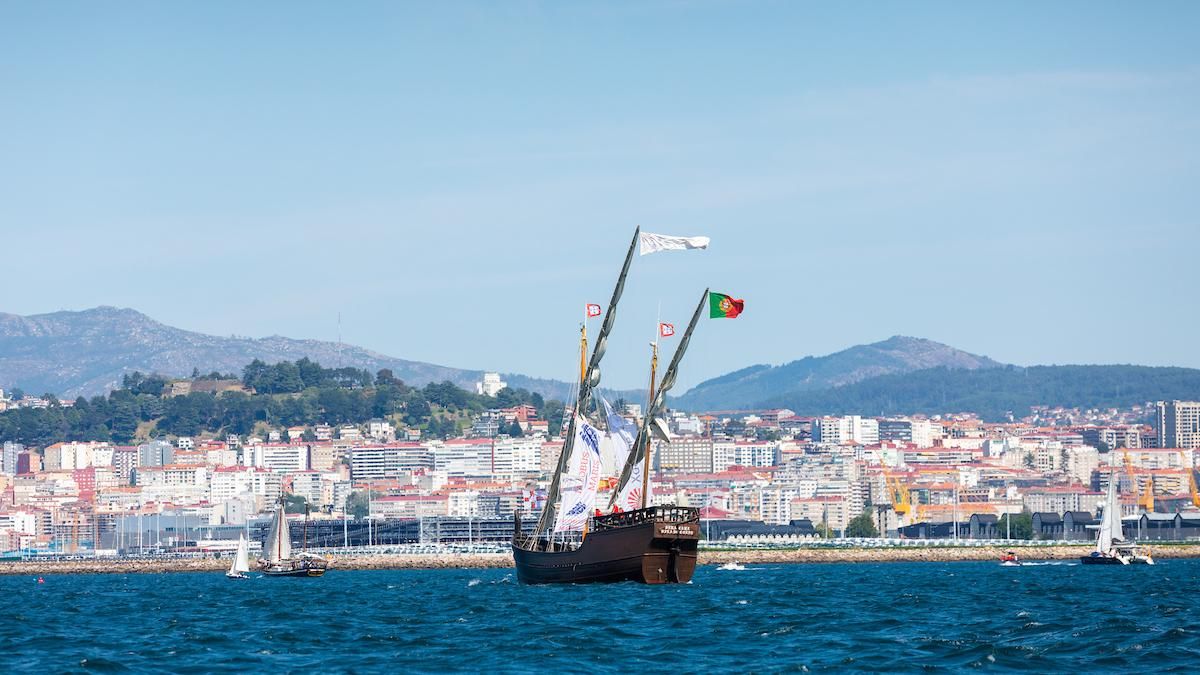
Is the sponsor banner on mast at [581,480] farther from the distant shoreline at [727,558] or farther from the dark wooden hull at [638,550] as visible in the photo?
the distant shoreline at [727,558]

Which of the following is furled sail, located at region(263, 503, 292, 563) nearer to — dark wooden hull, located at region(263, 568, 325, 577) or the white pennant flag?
dark wooden hull, located at region(263, 568, 325, 577)

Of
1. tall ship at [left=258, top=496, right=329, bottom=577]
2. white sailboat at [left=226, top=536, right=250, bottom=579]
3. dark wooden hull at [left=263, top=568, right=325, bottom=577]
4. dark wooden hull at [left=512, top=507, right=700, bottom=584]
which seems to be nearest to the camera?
dark wooden hull at [left=512, top=507, right=700, bottom=584]

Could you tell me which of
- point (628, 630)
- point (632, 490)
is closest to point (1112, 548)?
point (632, 490)

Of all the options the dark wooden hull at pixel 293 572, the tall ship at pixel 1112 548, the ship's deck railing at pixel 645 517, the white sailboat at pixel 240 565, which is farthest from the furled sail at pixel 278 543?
the tall ship at pixel 1112 548

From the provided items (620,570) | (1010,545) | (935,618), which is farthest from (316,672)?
(1010,545)

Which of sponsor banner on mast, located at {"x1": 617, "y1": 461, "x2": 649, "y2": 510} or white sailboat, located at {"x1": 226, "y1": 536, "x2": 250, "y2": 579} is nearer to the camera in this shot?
sponsor banner on mast, located at {"x1": 617, "y1": 461, "x2": 649, "y2": 510}

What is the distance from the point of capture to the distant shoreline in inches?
5684

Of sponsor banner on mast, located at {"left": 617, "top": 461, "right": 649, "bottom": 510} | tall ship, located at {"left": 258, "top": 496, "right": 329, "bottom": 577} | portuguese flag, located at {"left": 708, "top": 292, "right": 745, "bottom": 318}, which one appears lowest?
tall ship, located at {"left": 258, "top": 496, "right": 329, "bottom": 577}

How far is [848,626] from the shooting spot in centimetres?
5100

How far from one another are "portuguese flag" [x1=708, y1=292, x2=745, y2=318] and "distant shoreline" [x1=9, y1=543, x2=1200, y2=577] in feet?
221

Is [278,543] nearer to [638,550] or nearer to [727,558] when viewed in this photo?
[727,558]

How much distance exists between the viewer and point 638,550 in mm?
71938

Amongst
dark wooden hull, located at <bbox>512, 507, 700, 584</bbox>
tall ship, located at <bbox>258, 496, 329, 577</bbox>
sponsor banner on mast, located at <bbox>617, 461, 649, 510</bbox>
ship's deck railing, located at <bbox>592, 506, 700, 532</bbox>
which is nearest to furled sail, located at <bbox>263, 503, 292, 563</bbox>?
tall ship, located at <bbox>258, 496, 329, 577</bbox>

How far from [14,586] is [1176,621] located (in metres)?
77.1
